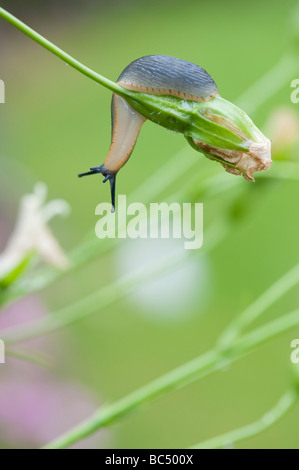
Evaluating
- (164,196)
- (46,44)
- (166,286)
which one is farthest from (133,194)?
(164,196)

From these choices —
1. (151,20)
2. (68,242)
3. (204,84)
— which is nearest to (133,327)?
(68,242)

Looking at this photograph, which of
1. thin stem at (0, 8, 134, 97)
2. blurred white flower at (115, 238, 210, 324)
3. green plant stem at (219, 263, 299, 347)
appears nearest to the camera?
thin stem at (0, 8, 134, 97)

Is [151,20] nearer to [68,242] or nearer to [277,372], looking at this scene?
[68,242]

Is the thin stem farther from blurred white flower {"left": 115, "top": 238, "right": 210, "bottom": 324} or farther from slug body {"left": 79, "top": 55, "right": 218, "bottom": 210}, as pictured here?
blurred white flower {"left": 115, "top": 238, "right": 210, "bottom": 324}

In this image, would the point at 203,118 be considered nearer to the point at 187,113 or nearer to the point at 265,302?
the point at 187,113

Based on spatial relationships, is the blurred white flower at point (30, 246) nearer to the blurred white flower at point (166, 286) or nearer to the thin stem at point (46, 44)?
the thin stem at point (46, 44)

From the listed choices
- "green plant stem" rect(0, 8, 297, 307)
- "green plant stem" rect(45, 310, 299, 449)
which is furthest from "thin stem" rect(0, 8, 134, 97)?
"green plant stem" rect(45, 310, 299, 449)
